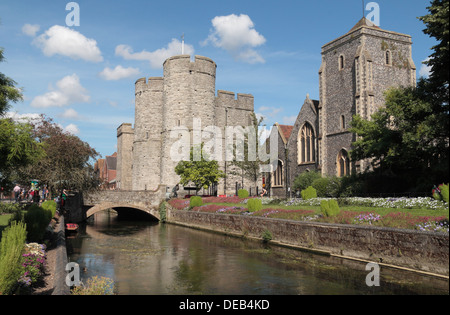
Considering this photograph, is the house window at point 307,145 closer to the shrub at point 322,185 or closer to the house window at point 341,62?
the shrub at point 322,185

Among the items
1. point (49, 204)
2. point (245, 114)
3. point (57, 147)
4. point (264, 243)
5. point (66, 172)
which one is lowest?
point (264, 243)

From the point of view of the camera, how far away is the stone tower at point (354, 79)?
1282 inches

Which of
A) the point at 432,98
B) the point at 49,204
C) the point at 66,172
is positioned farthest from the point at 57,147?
the point at 432,98

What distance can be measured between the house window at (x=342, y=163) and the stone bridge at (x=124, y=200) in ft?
62.3

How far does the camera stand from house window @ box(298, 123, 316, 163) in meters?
39.5


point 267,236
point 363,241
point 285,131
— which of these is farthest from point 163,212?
point 363,241

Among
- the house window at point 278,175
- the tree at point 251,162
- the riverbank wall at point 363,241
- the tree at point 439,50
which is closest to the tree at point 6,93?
the riverbank wall at point 363,241

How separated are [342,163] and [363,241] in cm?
2129

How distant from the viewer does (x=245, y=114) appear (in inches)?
2121

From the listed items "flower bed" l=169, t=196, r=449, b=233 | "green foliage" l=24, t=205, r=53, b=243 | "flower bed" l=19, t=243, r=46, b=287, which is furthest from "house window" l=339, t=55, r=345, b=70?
"flower bed" l=19, t=243, r=46, b=287

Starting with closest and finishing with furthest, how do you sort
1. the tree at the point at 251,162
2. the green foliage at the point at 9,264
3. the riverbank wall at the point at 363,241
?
the green foliage at the point at 9,264 → the riverbank wall at the point at 363,241 → the tree at the point at 251,162

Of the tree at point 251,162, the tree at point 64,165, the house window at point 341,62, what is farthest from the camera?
the tree at point 251,162
